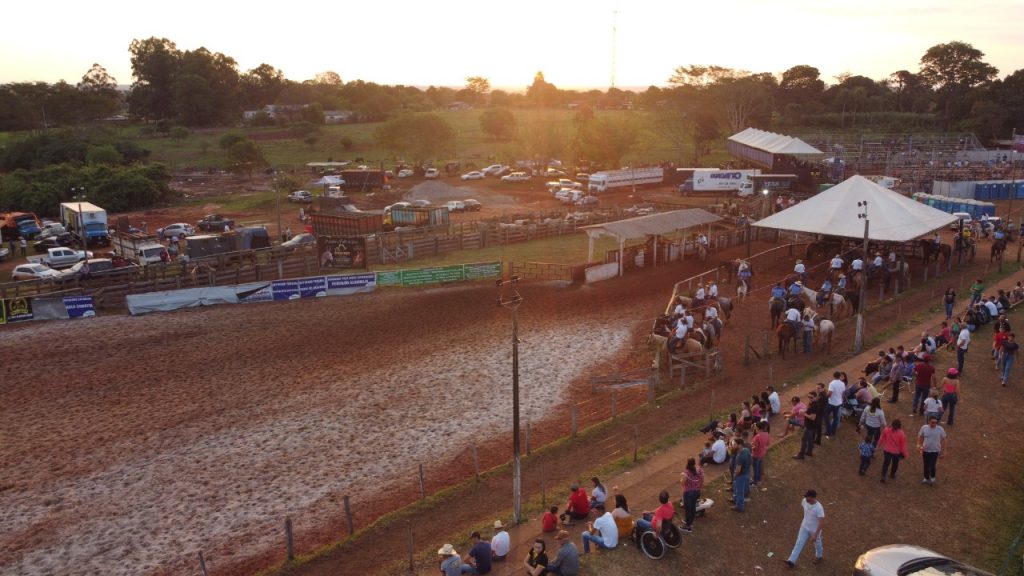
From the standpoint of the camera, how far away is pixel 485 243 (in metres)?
45.7

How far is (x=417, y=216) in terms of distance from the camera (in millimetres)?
49906

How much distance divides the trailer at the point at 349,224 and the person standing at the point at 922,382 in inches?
1306

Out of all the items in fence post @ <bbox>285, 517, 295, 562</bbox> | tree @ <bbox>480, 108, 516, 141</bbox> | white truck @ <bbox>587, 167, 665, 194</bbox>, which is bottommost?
fence post @ <bbox>285, 517, 295, 562</bbox>

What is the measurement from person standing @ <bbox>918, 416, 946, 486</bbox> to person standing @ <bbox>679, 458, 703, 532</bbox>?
5160 millimetres

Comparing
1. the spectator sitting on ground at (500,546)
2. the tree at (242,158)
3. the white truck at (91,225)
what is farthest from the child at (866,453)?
the tree at (242,158)

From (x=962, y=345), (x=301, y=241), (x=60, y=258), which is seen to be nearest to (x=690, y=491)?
(x=962, y=345)

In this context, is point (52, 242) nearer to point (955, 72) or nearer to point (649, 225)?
point (649, 225)

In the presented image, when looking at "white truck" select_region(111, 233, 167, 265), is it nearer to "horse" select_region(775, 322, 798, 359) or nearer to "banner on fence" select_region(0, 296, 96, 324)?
"banner on fence" select_region(0, 296, 96, 324)

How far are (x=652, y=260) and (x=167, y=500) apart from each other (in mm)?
28671

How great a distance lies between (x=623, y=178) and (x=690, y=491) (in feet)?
195

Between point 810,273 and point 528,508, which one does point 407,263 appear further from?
point 528,508

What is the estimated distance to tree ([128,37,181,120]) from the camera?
128000 millimetres

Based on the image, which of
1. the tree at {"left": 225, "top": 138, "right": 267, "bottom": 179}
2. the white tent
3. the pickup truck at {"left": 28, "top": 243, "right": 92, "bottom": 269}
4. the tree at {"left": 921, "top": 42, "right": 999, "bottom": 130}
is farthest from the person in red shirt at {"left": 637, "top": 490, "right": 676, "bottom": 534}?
the tree at {"left": 921, "top": 42, "right": 999, "bottom": 130}

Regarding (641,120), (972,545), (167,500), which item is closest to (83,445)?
(167,500)
